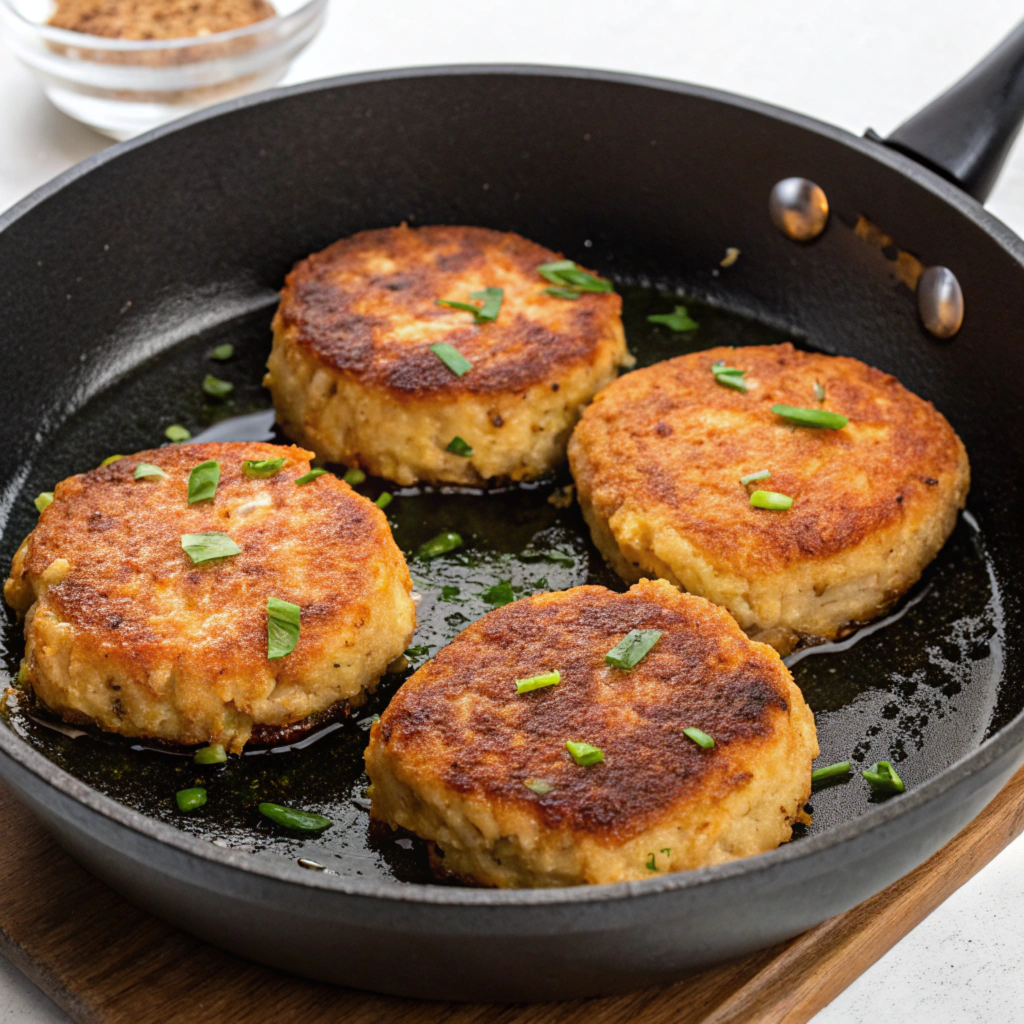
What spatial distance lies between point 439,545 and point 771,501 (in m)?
0.73

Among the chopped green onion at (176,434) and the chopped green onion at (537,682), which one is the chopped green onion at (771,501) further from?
the chopped green onion at (176,434)

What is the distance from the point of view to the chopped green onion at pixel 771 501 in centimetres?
284

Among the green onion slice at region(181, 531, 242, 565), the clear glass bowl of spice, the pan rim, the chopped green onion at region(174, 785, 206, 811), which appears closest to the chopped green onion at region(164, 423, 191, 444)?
the green onion slice at region(181, 531, 242, 565)

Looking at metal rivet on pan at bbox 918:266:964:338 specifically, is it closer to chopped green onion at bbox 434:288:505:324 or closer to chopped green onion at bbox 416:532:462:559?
chopped green onion at bbox 434:288:505:324

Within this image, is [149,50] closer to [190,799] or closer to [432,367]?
[432,367]

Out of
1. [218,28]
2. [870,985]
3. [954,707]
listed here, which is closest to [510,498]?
[954,707]

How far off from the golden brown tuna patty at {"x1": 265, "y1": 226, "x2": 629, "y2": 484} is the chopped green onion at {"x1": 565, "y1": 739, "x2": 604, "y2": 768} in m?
0.99

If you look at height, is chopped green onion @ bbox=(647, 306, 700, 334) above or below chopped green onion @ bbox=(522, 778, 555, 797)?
above

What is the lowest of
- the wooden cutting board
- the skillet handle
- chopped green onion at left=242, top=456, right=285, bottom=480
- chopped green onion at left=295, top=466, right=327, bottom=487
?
the wooden cutting board

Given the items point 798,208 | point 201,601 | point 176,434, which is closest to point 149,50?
point 176,434

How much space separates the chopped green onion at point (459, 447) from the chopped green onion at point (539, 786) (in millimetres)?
1037

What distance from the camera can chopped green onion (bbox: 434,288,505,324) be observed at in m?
3.31

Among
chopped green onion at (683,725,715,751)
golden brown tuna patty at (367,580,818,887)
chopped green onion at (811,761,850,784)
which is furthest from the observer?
chopped green onion at (811,761,850,784)

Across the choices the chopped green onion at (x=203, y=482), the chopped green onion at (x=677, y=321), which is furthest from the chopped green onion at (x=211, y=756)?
the chopped green onion at (x=677, y=321)
